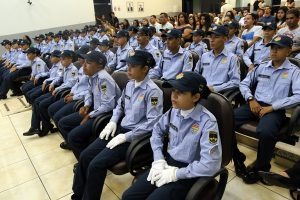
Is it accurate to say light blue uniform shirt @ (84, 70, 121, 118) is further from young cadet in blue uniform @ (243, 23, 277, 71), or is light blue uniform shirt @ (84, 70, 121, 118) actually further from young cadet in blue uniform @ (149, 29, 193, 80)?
young cadet in blue uniform @ (243, 23, 277, 71)

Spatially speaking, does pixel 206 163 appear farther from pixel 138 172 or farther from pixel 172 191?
pixel 138 172

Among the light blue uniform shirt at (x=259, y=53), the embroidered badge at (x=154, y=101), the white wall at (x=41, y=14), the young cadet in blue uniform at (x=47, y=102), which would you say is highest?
the white wall at (x=41, y=14)

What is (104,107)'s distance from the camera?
7.64 feet

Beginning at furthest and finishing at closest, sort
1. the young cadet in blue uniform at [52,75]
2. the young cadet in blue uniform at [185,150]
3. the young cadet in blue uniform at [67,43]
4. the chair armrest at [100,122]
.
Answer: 1. the young cadet in blue uniform at [67,43]
2. the young cadet in blue uniform at [52,75]
3. the chair armrest at [100,122]
4. the young cadet in blue uniform at [185,150]

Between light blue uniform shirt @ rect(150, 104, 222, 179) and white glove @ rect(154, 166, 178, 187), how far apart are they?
0.10 feet

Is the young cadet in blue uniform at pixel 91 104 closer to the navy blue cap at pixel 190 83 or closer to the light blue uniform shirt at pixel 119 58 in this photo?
the navy blue cap at pixel 190 83

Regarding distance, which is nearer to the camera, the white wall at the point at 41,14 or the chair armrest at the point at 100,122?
the chair armrest at the point at 100,122

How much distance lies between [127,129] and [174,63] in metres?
1.44

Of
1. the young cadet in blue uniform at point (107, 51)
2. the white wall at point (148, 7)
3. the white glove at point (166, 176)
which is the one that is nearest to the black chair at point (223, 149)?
the white glove at point (166, 176)

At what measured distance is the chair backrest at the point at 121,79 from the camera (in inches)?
95.0

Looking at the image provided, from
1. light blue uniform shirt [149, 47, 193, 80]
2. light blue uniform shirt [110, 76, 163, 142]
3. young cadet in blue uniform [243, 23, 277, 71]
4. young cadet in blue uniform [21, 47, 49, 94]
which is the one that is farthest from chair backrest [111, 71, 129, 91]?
young cadet in blue uniform [21, 47, 49, 94]

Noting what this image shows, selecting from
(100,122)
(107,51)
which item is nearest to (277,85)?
(100,122)

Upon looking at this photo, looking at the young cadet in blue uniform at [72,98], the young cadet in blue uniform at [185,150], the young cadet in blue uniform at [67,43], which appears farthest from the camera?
the young cadet in blue uniform at [67,43]

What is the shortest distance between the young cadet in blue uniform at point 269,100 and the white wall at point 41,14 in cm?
956
